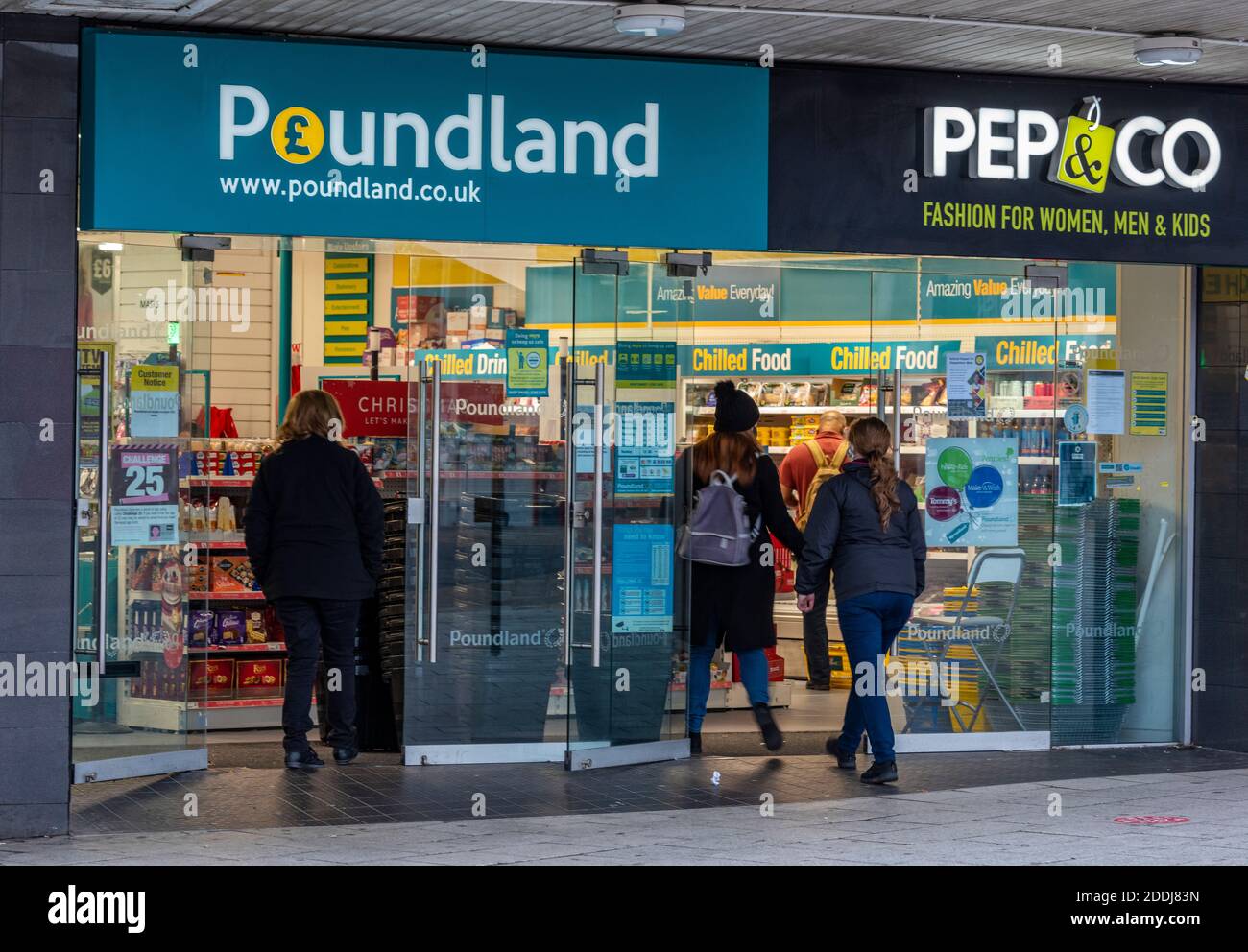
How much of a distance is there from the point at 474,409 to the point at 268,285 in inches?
225

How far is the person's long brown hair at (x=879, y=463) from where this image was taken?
303 inches

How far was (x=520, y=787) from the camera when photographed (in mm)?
7758

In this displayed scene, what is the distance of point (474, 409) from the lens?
27.3 ft

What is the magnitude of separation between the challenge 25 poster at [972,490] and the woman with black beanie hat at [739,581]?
873 mm

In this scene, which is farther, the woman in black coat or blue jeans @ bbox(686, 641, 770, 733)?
blue jeans @ bbox(686, 641, 770, 733)

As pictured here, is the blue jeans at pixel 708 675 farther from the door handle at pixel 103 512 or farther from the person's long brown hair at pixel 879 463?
the door handle at pixel 103 512

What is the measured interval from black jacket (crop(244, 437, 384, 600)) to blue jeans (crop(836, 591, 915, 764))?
85.8 inches

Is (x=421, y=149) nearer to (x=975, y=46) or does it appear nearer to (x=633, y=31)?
(x=633, y=31)

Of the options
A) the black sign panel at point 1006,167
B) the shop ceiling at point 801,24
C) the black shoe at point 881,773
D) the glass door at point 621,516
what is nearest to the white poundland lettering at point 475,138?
the shop ceiling at point 801,24

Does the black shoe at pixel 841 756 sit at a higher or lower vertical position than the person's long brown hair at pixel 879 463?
lower

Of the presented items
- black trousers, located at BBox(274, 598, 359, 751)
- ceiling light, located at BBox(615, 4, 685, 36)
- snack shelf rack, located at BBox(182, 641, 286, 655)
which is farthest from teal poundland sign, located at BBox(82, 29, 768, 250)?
snack shelf rack, located at BBox(182, 641, 286, 655)

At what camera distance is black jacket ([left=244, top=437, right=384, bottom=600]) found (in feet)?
25.6

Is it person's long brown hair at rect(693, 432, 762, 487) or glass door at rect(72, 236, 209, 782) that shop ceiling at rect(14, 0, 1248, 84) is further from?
person's long brown hair at rect(693, 432, 762, 487)

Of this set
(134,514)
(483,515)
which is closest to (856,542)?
(483,515)
